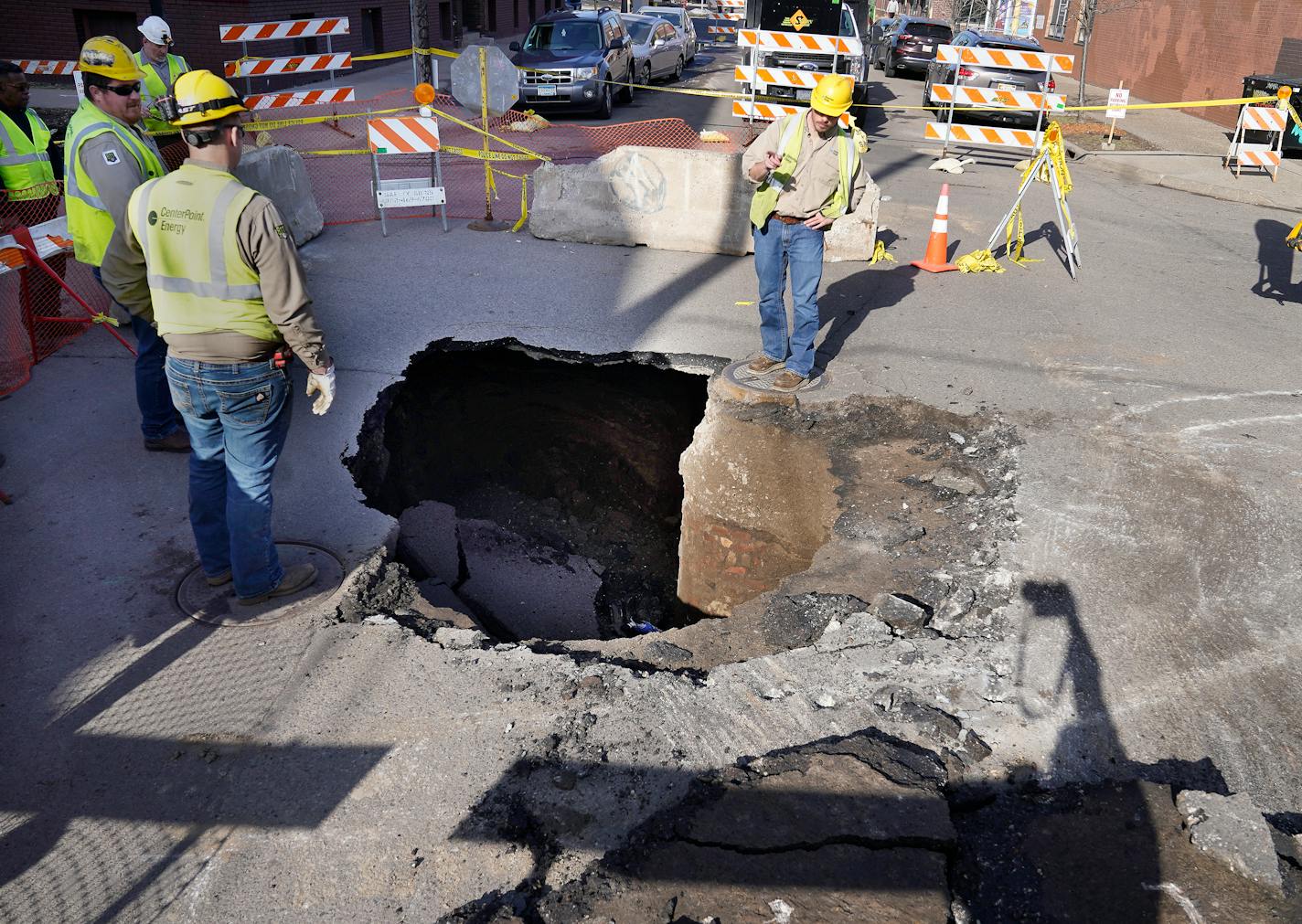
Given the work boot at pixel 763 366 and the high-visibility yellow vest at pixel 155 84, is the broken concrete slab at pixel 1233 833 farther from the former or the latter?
the high-visibility yellow vest at pixel 155 84

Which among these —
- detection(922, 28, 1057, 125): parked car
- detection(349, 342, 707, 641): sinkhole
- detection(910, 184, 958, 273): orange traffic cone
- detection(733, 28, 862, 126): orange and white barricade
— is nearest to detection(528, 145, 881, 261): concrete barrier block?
detection(910, 184, 958, 273): orange traffic cone

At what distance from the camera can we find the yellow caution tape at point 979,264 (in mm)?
9594

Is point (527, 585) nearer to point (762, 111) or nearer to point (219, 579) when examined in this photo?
point (219, 579)

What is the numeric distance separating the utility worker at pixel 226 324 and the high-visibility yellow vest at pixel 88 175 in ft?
5.22

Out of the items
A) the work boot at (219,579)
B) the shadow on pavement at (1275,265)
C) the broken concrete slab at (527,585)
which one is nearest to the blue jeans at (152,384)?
the work boot at (219,579)

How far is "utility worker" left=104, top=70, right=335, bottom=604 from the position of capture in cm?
372

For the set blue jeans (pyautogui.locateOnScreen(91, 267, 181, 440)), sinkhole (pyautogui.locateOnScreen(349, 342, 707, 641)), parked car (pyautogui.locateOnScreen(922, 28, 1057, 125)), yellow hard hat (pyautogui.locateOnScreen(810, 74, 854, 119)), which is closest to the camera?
blue jeans (pyautogui.locateOnScreen(91, 267, 181, 440))

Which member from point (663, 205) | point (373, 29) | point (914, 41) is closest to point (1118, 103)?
point (663, 205)

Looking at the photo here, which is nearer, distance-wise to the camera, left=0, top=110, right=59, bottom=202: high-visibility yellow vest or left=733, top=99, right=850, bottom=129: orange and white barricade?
left=0, top=110, right=59, bottom=202: high-visibility yellow vest

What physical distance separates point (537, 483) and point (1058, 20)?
3691 cm

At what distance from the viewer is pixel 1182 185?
575 inches

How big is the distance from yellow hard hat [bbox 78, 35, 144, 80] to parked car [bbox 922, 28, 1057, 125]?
13.4m

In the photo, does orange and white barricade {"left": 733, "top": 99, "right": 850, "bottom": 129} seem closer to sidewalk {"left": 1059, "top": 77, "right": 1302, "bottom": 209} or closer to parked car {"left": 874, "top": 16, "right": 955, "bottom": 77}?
sidewalk {"left": 1059, "top": 77, "right": 1302, "bottom": 209}

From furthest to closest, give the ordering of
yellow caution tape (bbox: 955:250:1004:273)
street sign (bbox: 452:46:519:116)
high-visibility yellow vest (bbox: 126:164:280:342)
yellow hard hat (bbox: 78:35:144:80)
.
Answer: street sign (bbox: 452:46:519:116)
yellow caution tape (bbox: 955:250:1004:273)
yellow hard hat (bbox: 78:35:144:80)
high-visibility yellow vest (bbox: 126:164:280:342)
